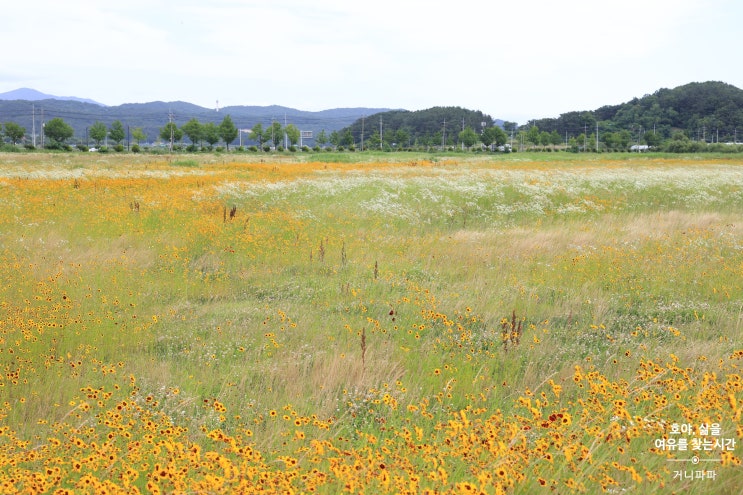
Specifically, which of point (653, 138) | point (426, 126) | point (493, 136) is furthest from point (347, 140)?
point (653, 138)

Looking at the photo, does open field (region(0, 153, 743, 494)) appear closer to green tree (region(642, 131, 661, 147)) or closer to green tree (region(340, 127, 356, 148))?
green tree (region(642, 131, 661, 147))

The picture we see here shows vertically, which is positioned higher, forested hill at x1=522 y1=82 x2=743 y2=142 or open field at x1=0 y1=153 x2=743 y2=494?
forested hill at x1=522 y1=82 x2=743 y2=142

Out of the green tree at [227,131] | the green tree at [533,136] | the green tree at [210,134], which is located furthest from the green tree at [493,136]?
the green tree at [210,134]

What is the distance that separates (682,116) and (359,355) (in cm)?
17768

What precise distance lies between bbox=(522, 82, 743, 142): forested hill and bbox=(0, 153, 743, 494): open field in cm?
14549

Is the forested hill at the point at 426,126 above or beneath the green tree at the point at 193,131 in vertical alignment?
above

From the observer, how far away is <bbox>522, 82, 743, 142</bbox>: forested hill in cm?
14725

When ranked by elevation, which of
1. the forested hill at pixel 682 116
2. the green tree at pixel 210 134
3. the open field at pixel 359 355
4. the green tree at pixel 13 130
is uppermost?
the forested hill at pixel 682 116

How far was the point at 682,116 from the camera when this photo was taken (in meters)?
154

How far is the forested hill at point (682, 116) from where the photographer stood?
147250 mm

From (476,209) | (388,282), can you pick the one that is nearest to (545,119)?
(476,209)

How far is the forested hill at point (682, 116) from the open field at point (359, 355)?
477 feet

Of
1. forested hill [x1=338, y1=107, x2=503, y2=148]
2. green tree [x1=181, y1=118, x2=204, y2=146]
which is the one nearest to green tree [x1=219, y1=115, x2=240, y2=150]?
green tree [x1=181, y1=118, x2=204, y2=146]

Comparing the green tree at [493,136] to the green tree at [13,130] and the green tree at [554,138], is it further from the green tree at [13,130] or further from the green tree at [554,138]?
the green tree at [13,130]
